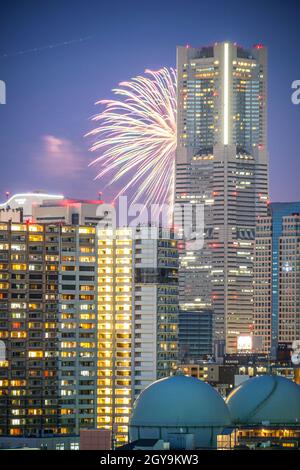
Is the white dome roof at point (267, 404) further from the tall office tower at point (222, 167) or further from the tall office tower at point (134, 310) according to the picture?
the tall office tower at point (222, 167)

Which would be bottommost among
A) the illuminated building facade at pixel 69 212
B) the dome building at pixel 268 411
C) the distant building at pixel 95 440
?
the distant building at pixel 95 440

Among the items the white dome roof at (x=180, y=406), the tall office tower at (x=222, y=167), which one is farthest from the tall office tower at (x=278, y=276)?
the white dome roof at (x=180, y=406)

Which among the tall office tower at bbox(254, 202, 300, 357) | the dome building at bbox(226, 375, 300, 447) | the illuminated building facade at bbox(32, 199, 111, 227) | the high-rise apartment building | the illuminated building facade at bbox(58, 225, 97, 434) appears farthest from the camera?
the tall office tower at bbox(254, 202, 300, 357)

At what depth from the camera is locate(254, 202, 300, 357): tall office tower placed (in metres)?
149

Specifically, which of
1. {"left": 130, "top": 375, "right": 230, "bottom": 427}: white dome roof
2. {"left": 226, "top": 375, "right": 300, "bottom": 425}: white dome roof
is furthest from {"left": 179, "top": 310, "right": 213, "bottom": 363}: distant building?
{"left": 130, "top": 375, "right": 230, "bottom": 427}: white dome roof

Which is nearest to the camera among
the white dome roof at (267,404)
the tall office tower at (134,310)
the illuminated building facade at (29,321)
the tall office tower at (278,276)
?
the white dome roof at (267,404)

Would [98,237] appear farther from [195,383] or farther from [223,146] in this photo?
[223,146]

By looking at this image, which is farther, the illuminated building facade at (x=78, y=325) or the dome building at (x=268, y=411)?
the illuminated building facade at (x=78, y=325)

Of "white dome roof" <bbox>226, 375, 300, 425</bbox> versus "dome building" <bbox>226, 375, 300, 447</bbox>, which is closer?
"dome building" <bbox>226, 375, 300, 447</bbox>

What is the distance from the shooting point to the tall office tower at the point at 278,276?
489 ft

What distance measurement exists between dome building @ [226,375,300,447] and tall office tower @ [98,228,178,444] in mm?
24038

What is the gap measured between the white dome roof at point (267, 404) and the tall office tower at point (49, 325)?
21574 millimetres

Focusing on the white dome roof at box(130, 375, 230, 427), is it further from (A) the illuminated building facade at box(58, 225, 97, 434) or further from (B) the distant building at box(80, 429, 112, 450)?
(A) the illuminated building facade at box(58, 225, 97, 434)

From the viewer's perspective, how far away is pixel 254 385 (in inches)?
2473
